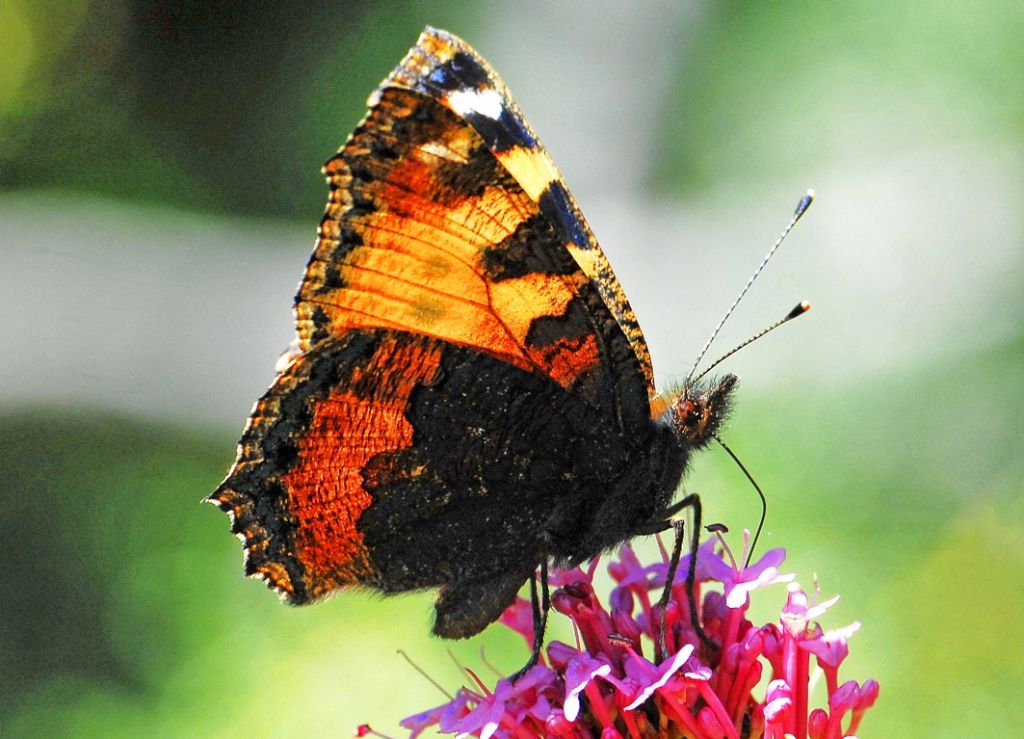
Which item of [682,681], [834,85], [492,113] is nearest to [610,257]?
[834,85]

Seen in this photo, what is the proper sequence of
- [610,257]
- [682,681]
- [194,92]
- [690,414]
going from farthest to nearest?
1. [194,92]
2. [610,257]
3. [690,414]
4. [682,681]

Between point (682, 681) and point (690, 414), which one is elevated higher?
point (690, 414)

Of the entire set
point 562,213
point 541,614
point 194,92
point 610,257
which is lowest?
point 194,92

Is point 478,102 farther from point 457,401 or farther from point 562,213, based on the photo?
point 457,401

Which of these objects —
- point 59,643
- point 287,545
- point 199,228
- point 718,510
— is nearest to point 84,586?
point 59,643

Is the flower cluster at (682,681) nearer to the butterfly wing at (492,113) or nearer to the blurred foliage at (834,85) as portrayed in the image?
the butterfly wing at (492,113)

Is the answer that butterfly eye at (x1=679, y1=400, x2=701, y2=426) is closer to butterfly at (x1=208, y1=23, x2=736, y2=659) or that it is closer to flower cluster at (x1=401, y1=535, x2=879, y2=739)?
butterfly at (x1=208, y1=23, x2=736, y2=659)
